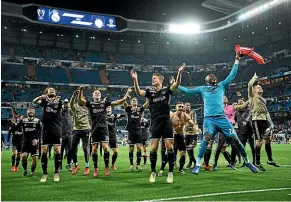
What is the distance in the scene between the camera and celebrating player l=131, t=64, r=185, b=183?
7.86 meters

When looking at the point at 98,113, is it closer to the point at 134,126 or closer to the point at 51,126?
the point at 51,126

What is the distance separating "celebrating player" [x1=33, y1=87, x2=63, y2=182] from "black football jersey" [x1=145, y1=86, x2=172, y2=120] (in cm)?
252

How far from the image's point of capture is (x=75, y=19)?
51656 millimetres

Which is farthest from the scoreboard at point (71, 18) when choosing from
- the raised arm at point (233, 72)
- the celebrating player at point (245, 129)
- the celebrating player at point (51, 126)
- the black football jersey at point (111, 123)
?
the raised arm at point (233, 72)

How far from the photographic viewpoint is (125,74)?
60.6 m

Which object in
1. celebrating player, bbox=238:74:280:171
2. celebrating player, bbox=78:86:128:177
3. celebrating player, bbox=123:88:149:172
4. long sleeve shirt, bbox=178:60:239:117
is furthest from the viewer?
celebrating player, bbox=123:88:149:172

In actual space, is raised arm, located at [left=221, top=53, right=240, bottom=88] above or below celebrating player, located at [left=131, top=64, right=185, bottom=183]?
above

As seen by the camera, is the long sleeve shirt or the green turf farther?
the long sleeve shirt

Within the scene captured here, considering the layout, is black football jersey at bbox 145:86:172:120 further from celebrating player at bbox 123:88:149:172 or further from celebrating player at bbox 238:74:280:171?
celebrating player at bbox 123:88:149:172

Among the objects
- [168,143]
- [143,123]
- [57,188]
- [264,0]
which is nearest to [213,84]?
[168,143]

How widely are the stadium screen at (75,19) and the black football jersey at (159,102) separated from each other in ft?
150

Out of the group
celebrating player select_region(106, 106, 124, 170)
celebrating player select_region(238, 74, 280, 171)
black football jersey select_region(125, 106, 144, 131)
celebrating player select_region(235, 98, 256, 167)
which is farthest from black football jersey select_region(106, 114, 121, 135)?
celebrating player select_region(238, 74, 280, 171)

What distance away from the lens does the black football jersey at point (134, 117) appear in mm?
11922

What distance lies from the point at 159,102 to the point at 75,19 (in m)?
46.7
